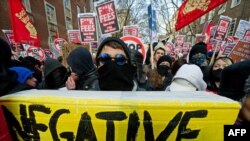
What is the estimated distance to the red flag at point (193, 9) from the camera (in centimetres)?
427

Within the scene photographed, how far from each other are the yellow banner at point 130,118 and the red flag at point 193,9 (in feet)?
12.6

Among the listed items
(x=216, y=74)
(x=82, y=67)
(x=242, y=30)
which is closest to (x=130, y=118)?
(x=82, y=67)

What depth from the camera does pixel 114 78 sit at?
1.40 meters

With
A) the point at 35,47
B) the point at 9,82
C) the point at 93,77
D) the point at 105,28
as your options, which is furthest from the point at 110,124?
the point at 35,47

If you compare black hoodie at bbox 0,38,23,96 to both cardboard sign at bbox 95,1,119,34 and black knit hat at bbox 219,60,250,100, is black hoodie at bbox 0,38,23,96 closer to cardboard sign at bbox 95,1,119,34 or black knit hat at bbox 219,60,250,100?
black knit hat at bbox 219,60,250,100

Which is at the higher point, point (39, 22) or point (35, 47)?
point (39, 22)

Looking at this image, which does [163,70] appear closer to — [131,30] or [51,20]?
[131,30]

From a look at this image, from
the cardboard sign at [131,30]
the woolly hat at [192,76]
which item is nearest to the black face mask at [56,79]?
the woolly hat at [192,76]

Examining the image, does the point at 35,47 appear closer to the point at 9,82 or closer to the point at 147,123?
the point at 9,82

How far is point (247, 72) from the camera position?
1296mm

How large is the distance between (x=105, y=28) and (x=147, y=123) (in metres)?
4.43

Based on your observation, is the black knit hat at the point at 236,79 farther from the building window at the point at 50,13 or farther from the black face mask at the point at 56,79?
the building window at the point at 50,13

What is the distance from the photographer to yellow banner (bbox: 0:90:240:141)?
811 mm

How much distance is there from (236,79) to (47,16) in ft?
49.5
